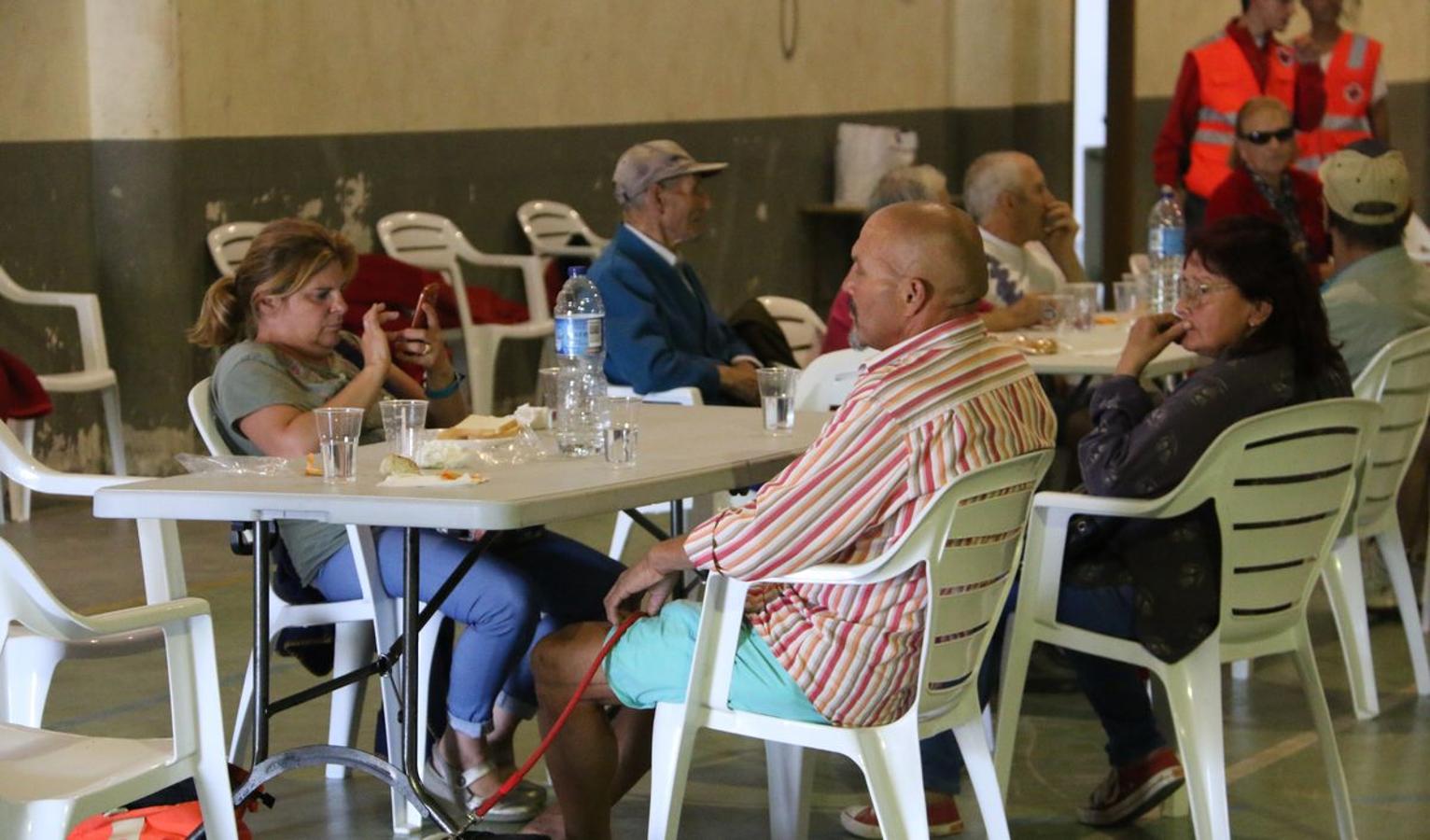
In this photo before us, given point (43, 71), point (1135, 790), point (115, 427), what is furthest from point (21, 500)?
point (1135, 790)

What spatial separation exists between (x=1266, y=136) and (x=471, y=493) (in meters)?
4.32

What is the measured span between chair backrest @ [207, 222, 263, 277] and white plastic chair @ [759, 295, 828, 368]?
2.01 metres

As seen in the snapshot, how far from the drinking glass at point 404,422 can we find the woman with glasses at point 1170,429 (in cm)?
122

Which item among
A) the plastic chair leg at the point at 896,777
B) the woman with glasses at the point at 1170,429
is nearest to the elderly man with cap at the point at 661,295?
the woman with glasses at the point at 1170,429

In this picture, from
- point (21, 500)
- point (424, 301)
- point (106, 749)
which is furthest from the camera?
point (21, 500)

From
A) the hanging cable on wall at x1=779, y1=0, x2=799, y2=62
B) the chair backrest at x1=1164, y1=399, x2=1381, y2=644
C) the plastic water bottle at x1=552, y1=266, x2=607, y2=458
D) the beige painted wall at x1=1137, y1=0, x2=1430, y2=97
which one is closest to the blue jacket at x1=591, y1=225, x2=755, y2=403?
the plastic water bottle at x1=552, y1=266, x2=607, y2=458

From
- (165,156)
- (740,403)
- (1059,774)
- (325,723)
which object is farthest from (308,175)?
(1059,774)

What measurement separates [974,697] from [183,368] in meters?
4.85

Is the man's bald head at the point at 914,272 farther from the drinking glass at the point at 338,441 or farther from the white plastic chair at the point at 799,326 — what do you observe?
the white plastic chair at the point at 799,326

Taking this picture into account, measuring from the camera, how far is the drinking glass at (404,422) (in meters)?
3.70

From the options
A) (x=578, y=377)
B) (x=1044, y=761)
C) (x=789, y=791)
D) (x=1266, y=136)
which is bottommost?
(x=1044, y=761)

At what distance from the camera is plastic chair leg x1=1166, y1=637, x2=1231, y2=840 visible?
3627 millimetres

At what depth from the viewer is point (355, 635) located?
4.19 m

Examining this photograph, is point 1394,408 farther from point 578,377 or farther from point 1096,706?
point 578,377
